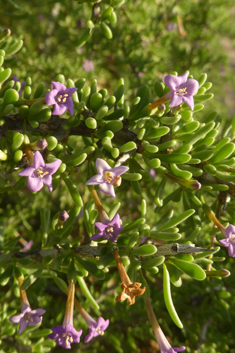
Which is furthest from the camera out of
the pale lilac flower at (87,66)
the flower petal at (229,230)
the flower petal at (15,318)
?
the pale lilac flower at (87,66)

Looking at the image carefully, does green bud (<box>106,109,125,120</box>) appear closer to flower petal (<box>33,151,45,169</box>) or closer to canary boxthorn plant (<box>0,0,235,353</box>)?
canary boxthorn plant (<box>0,0,235,353</box>)

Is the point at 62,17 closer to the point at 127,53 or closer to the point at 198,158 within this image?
the point at 127,53

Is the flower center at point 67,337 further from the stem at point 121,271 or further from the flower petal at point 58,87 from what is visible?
the flower petal at point 58,87

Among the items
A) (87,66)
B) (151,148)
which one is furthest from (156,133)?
(87,66)

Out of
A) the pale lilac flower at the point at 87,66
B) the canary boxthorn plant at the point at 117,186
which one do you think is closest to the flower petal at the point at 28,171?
the canary boxthorn plant at the point at 117,186

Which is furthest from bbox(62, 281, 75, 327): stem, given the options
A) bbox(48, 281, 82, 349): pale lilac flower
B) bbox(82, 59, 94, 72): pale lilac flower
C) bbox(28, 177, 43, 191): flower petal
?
bbox(82, 59, 94, 72): pale lilac flower

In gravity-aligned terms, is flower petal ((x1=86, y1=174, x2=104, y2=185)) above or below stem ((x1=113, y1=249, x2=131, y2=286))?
above

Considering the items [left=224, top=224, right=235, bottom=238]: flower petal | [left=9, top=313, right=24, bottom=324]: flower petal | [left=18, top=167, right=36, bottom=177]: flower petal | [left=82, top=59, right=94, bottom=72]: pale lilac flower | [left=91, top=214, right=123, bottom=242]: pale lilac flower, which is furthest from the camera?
[left=82, top=59, right=94, bottom=72]: pale lilac flower
